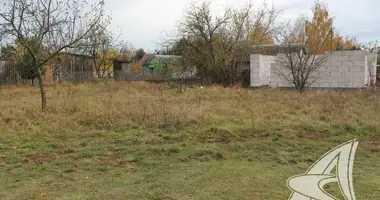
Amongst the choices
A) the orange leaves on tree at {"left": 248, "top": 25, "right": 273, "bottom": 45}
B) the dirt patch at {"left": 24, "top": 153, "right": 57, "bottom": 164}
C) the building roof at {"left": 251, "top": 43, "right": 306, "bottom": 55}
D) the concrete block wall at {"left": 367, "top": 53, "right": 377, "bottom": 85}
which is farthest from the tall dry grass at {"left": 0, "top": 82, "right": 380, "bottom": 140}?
the orange leaves on tree at {"left": 248, "top": 25, "right": 273, "bottom": 45}

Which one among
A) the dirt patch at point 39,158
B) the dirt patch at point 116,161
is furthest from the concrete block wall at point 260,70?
the dirt patch at point 39,158

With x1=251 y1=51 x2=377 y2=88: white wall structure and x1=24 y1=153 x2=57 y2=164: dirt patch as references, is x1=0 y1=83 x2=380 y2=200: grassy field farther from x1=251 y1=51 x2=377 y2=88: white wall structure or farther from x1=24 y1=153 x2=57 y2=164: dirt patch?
x1=251 y1=51 x2=377 y2=88: white wall structure

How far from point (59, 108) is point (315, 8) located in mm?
18368

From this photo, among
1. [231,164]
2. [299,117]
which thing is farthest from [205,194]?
[299,117]

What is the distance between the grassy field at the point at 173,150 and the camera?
3584mm

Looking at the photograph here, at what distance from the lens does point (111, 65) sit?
123 feet

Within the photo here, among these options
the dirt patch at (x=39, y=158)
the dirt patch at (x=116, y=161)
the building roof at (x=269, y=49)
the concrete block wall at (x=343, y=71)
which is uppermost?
the building roof at (x=269, y=49)

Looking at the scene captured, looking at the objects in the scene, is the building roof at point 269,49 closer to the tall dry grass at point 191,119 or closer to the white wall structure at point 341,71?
the white wall structure at point 341,71

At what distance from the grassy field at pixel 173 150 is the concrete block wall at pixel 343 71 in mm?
9878

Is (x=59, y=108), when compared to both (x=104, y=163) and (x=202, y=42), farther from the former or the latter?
(x=202, y=42)

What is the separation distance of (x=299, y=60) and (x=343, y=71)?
3.15 meters

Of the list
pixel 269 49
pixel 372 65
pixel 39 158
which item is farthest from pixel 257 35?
pixel 39 158

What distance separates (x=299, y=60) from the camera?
17.2 meters

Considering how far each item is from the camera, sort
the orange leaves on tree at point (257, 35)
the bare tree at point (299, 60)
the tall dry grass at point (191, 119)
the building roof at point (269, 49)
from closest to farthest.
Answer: the tall dry grass at point (191, 119) < the bare tree at point (299, 60) < the building roof at point (269, 49) < the orange leaves on tree at point (257, 35)
